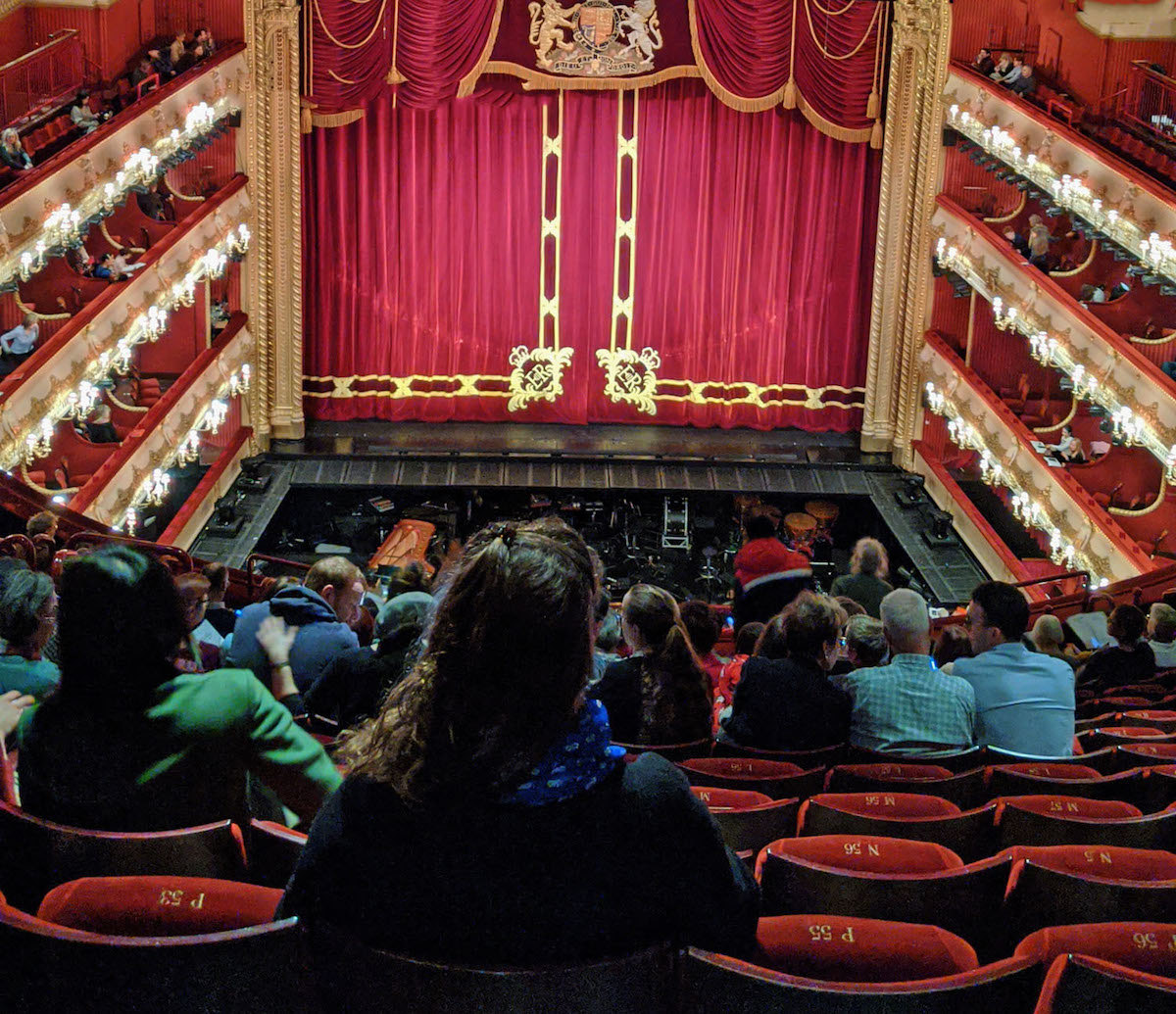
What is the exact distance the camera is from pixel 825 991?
6.35 feet

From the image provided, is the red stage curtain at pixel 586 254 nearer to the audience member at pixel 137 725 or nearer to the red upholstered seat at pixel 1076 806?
the red upholstered seat at pixel 1076 806

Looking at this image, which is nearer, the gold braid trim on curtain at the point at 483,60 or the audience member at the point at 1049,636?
the audience member at the point at 1049,636

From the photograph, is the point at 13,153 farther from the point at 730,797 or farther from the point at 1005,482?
the point at 1005,482

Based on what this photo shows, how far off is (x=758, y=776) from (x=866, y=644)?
1749mm

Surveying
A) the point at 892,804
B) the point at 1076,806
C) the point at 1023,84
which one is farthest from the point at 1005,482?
the point at 892,804

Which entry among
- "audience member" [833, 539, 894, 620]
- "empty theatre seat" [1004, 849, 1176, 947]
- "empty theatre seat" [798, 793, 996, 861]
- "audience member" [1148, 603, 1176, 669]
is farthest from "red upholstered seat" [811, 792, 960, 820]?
"audience member" [833, 539, 894, 620]

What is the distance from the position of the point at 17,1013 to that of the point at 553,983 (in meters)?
0.72

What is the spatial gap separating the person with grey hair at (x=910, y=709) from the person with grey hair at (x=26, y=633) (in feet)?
7.15

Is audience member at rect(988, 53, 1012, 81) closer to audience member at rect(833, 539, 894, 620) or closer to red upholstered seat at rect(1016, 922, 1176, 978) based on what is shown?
audience member at rect(833, 539, 894, 620)

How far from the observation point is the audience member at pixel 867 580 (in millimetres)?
7602

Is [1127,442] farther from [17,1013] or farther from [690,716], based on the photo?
[17,1013]

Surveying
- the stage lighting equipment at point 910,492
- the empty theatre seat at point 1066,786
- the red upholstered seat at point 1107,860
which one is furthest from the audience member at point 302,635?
the stage lighting equipment at point 910,492

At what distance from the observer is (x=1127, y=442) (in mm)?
9781

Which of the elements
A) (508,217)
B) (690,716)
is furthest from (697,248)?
(690,716)
